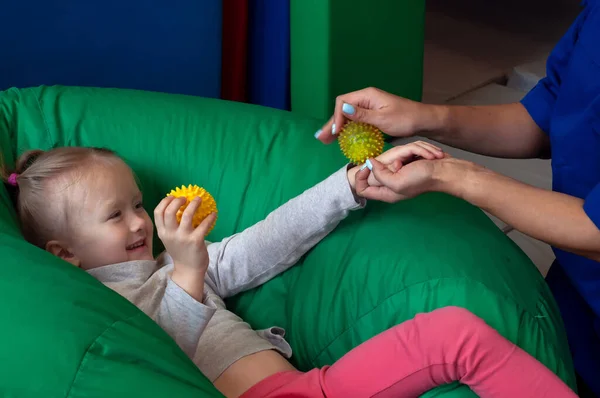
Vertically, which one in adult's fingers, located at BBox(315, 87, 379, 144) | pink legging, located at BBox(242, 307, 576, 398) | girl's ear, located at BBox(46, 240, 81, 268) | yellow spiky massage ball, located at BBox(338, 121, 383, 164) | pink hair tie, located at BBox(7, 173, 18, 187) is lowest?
pink legging, located at BBox(242, 307, 576, 398)

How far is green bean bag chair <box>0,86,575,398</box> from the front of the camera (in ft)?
2.37

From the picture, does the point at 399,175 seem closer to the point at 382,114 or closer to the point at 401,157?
the point at 401,157

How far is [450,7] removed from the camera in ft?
11.5

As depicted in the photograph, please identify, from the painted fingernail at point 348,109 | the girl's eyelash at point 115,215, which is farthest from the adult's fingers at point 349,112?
the girl's eyelash at point 115,215

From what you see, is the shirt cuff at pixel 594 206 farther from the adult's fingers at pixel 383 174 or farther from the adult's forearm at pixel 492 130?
Result: the adult's forearm at pixel 492 130

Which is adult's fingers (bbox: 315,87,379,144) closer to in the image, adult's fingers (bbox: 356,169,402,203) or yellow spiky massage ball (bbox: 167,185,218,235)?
adult's fingers (bbox: 356,169,402,203)

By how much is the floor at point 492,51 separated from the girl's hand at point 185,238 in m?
1.19

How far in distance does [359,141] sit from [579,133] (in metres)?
0.34

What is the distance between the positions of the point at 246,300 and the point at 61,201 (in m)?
0.36

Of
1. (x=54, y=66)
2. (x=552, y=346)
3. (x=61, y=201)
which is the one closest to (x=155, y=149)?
(x=61, y=201)

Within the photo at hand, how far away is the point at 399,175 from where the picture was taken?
A: 98cm

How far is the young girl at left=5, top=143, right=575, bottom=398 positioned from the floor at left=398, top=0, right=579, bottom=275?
980 mm

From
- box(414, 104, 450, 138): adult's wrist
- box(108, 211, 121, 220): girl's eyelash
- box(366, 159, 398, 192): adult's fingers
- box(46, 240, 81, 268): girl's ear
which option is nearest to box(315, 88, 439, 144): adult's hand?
box(414, 104, 450, 138): adult's wrist

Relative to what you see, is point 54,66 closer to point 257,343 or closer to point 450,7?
point 257,343
